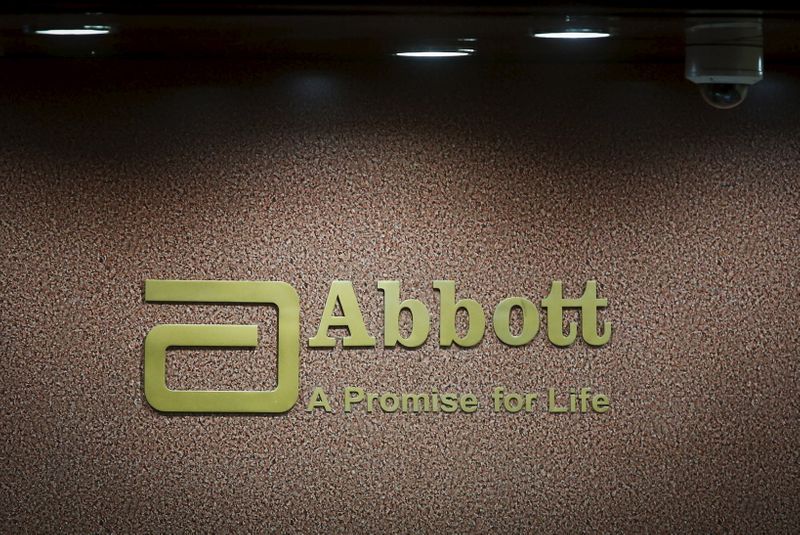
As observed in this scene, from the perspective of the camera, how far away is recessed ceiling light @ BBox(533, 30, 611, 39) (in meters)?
2.89

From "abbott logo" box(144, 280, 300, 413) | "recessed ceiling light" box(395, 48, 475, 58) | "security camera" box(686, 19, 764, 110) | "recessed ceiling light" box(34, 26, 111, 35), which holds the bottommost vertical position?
"abbott logo" box(144, 280, 300, 413)

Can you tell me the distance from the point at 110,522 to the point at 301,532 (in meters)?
0.55

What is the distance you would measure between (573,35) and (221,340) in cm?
132

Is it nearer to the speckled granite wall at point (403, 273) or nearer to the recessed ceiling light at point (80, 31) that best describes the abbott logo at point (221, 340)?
the speckled granite wall at point (403, 273)

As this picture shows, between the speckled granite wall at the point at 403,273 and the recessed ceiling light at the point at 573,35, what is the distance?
1.73ft

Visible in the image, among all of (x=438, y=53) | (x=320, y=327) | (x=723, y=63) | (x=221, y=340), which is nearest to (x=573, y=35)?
(x=723, y=63)

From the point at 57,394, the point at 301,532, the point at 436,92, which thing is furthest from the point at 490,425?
the point at 57,394

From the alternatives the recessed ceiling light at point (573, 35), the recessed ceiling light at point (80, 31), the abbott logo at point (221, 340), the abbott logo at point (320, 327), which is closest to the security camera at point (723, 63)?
the recessed ceiling light at point (573, 35)

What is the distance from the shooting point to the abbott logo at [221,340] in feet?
11.1

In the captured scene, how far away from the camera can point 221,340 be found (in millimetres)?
3414

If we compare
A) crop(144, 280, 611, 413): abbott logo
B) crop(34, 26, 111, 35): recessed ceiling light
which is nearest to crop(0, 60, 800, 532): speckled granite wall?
crop(144, 280, 611, 413): abbott logo

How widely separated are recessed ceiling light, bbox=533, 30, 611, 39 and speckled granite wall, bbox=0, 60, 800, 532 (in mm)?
526

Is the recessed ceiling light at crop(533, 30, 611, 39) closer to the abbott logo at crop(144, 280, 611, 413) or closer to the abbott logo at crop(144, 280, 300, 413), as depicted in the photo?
the abbott logo at crop(144, 280, 611, 413)

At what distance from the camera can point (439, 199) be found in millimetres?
3480
